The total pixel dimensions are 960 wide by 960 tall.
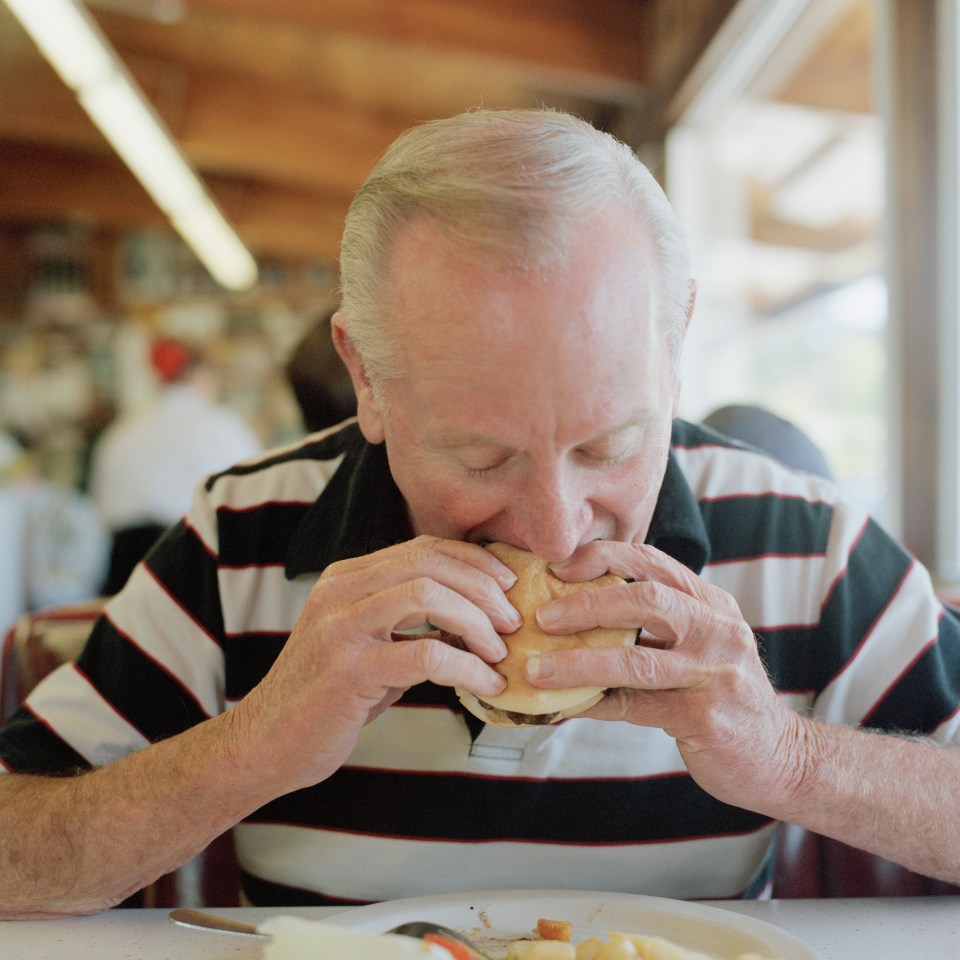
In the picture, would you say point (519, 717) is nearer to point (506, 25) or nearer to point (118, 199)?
point (506, 25)

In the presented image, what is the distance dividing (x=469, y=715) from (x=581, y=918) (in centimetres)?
34

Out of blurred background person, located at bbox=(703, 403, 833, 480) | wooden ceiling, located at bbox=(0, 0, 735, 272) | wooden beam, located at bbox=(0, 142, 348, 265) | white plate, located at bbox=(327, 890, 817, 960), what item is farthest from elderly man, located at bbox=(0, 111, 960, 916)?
wooden beam, located at bbox=(0, 142, 348, 265)

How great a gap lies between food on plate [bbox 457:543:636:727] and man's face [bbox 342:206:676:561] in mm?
29

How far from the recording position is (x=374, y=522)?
55.2 inches

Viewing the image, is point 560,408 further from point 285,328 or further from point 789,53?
point 285,328

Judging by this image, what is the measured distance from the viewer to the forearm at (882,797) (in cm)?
119

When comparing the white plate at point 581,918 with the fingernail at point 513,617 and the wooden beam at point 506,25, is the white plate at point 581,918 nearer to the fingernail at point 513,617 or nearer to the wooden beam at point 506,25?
the fingernail at point 513,617

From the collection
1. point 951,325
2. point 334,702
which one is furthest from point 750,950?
point 951,325

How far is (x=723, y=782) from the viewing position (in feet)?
3.82

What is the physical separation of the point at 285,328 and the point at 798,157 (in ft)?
24.4

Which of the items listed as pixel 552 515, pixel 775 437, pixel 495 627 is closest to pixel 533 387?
pixel 552 515

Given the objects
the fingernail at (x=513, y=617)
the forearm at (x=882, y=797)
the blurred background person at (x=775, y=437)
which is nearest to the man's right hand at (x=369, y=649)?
the fingernail at (x=513, y=617)

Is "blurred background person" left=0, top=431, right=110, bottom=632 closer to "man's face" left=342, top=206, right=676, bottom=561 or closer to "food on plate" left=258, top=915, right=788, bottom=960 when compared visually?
"man's face" left=342, top=206, right=676, bottom=561

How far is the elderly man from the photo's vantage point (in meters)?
1.08
